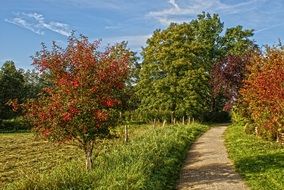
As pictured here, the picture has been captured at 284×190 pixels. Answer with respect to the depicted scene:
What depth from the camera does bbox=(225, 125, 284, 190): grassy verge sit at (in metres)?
15.0

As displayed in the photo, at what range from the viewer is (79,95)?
1380cm

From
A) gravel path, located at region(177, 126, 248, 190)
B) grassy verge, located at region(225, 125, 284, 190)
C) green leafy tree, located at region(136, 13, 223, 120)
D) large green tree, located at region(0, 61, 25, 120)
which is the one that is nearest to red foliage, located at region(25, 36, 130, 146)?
gravel path, located at region(177, 126, 248, 190)

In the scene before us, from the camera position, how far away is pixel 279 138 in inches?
1039

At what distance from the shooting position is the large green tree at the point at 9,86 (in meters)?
64.8

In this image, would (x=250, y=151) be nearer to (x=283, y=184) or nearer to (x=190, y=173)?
(x=190, y=173)

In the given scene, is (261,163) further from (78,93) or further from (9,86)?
(9,86)

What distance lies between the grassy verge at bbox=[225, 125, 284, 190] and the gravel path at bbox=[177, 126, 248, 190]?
400 mm

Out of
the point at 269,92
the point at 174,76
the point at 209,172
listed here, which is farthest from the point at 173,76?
the point at 209,172

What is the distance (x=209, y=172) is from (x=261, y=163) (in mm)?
2857

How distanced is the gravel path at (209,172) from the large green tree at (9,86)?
46616 millimetres

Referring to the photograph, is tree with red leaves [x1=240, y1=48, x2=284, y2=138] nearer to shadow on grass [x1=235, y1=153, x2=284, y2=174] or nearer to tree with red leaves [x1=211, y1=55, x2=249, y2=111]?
shadow on grass [x1=235, y1=153, x2=284, y2=174]

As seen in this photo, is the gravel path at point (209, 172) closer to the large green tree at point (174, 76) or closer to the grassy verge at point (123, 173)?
the grassy verge at point (123, 173)

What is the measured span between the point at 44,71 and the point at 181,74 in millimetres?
37440

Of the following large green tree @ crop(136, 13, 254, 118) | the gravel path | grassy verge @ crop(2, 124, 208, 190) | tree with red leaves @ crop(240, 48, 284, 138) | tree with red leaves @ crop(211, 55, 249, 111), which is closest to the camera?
grassy verge @ crop(2, 124, 208, 190)
